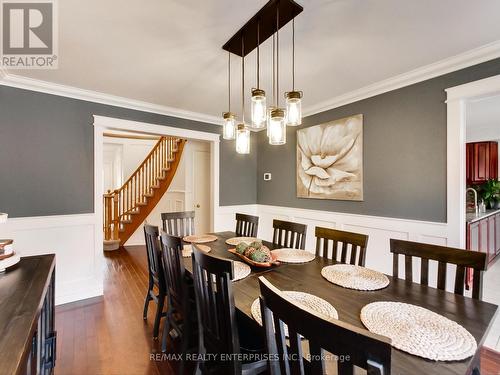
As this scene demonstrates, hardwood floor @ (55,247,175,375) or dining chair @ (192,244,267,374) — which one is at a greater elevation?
dining chair @ (192,244,267,374)

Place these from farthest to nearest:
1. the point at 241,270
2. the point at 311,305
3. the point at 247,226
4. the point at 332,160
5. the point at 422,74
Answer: the point at 332,160 < the point at 247,226 < the point at 422,74 < the point at 241,270 < the point at 311,305

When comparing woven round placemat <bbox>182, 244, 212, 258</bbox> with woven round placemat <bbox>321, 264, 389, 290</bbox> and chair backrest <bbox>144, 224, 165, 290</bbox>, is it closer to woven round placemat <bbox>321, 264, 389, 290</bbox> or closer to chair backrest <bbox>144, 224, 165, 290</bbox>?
chair backrest <bbox>144, 224, 165, 290</bbox>

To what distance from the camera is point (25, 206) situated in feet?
8.59

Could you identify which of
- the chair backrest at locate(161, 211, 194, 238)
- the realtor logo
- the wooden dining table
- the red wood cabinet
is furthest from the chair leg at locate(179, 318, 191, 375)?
the red wood cabinet

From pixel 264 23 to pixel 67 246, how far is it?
3.19m

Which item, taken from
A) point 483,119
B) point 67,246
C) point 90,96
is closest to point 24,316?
point 67,246

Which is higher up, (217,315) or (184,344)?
(217,315)

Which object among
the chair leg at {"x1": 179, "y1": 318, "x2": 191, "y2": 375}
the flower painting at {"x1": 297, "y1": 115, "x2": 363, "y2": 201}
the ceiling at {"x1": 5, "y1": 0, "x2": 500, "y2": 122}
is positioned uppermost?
the ceiling at {"x1": 5, "y1": 0, "x2": 500, "y2": 122}

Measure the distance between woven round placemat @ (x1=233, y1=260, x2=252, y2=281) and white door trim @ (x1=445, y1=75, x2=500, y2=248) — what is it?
2.05m

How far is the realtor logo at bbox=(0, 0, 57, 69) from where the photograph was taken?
1589 mm

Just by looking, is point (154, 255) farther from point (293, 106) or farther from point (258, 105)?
point (293, 106)

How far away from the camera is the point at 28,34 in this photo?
1.83 meters

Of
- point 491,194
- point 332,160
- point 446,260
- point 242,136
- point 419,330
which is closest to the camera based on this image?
point 419,330

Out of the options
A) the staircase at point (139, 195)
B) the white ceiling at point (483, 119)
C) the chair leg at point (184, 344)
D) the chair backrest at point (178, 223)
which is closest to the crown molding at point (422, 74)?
the white ceiling at point (483, 119)
